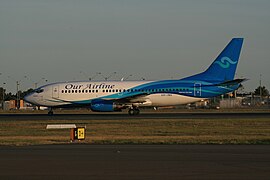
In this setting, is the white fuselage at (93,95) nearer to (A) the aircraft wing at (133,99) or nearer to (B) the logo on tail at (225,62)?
(A) the aircraft wing at (133,99)

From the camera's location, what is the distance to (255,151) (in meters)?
23.5

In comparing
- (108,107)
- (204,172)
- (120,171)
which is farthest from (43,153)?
(108,107)

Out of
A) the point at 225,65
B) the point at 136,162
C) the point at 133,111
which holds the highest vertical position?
the point at 225,65

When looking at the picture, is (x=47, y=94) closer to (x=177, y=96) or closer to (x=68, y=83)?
(x=68, y=83)

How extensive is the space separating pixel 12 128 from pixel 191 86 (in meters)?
27.6

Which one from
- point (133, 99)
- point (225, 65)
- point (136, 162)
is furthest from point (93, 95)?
point (136, 162)

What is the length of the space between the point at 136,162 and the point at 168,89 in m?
48.2

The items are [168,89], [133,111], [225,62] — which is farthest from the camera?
[225,62]

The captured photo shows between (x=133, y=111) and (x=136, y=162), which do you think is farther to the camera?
(x=133, y=111)

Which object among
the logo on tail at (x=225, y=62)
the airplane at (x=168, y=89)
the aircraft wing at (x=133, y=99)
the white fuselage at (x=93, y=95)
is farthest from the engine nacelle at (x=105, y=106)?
the logo on tail at (x=225, y=62)

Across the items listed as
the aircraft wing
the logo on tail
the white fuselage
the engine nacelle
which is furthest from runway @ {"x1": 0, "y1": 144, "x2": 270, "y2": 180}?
the logo on tail

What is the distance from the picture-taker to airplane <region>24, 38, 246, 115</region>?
67312 millimetres

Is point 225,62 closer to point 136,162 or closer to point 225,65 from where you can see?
point 225,65

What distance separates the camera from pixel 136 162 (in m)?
19.9
